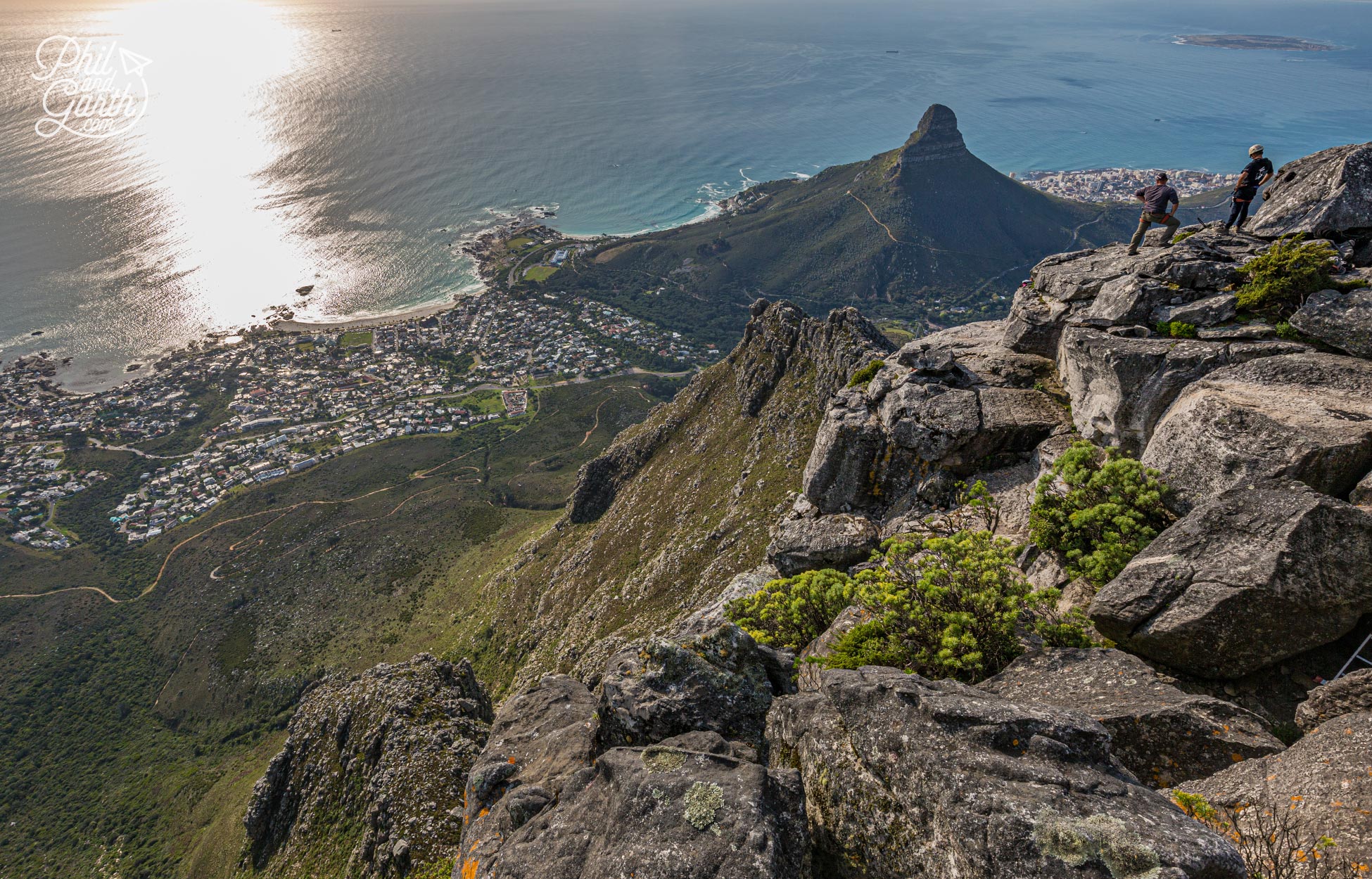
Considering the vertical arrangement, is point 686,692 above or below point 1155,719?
below

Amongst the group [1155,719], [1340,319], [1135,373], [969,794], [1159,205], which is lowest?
[1155,719]

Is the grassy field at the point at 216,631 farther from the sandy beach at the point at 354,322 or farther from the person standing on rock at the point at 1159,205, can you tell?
the sandy beach at the point at 354,322

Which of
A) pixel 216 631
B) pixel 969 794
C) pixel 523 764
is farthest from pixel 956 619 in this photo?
pixel 216 631

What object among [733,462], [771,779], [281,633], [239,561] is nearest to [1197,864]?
[771,779]

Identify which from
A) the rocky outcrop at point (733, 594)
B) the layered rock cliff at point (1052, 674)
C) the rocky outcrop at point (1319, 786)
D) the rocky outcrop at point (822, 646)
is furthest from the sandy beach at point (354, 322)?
the rocky outcrop at point (1319, 786)

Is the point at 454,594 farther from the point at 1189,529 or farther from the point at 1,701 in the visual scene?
the point at 1189,529

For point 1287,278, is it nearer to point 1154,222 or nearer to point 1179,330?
point 1179,330

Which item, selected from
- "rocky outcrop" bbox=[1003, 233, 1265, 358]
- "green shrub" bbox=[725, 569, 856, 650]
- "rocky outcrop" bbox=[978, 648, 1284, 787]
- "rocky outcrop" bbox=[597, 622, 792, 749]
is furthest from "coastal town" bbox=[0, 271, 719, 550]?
"rocky outcrop" bbox=[978, 648, 1284, 787]
